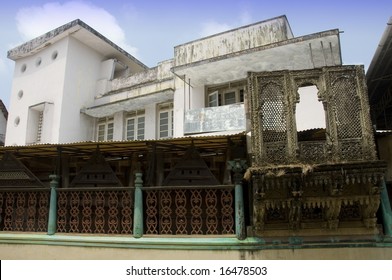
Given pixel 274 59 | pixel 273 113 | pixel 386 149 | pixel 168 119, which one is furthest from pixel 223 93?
pixel 386 149

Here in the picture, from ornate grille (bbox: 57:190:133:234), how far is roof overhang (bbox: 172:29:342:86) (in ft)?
17.1

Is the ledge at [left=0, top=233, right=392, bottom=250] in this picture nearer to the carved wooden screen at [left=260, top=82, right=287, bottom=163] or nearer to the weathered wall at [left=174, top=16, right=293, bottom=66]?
the carved wooden screen at [left=260, top=82, right=287, bottom=163]

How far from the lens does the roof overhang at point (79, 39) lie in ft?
46.9

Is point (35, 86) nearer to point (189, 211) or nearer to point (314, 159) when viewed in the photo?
point (189, 211)

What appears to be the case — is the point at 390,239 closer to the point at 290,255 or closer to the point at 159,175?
the point at 290,255

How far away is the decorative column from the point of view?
689cm

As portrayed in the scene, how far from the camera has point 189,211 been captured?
7898mm

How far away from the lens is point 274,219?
7008mm

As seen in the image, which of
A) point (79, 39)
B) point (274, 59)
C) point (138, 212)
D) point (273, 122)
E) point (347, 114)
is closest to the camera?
point (347, 114)

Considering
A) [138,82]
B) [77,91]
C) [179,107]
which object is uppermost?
[138,82]

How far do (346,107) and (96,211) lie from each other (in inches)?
220

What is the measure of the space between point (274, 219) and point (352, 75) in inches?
123

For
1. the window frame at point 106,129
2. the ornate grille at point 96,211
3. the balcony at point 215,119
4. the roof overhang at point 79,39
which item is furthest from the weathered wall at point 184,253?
the roof overhang at point 79,39

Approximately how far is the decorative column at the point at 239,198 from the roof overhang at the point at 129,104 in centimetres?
625
